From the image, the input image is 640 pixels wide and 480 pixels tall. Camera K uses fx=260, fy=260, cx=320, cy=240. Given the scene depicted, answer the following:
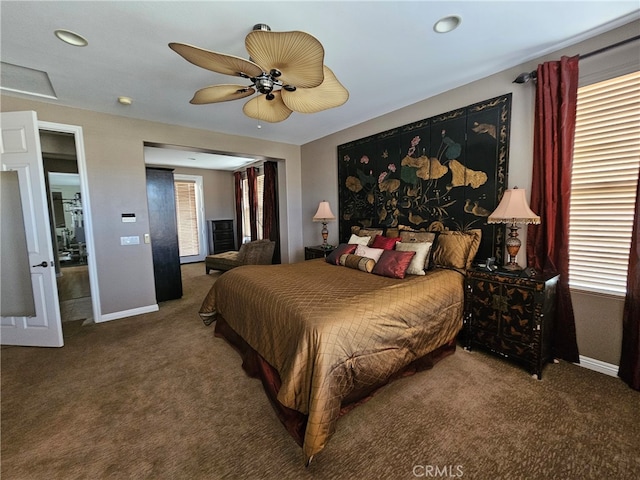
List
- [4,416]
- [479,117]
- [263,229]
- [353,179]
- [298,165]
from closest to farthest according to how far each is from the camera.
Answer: [4,416]
[479,117]
[353,179]
[298,165]
[263,229]

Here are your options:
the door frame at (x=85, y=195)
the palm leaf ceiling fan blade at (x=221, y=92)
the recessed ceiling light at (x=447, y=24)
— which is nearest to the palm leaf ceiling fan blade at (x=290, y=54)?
the palm leaf ceiling fan blade at (x=221, y=92)

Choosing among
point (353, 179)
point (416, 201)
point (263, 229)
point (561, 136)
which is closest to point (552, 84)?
point (561, 136)

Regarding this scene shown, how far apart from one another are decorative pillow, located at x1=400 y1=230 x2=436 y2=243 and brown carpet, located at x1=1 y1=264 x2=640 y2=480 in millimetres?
1208

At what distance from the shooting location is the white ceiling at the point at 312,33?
5.76 feet

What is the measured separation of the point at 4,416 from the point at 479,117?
4748 mm

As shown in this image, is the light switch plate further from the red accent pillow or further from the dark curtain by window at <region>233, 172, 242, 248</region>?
the dark curtain by window at <region>233, 172, 242, 248</region>

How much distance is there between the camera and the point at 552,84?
87.1 inches

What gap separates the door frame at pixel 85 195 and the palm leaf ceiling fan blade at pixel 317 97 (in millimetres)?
2965

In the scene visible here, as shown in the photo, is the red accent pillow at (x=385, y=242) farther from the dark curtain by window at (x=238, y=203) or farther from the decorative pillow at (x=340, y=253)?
the dark curtain by window at (x=238, y=203)

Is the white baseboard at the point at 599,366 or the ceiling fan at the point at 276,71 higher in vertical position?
the ceiling fan at the point at 276,71

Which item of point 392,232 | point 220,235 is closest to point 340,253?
point 392,232

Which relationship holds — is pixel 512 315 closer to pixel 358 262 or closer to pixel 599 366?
pixel 599 366

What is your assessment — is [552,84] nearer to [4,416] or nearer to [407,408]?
[407,408]

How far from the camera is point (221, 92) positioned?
6.50 feet
